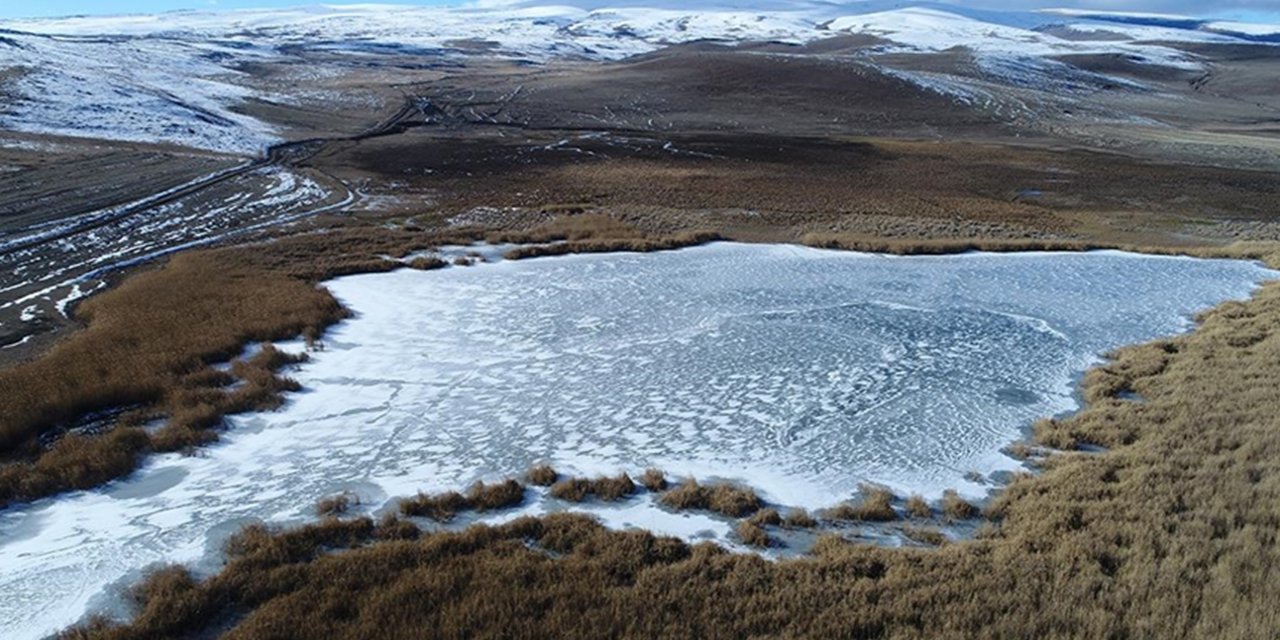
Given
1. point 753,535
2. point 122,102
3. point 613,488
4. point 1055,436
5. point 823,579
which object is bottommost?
point 613,488

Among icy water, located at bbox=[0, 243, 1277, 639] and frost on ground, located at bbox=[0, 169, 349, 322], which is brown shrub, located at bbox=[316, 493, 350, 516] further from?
frost on ground, located at bbox=[0, 169, 349, 322]

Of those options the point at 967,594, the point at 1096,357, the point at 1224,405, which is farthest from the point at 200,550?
the point at 1096,357

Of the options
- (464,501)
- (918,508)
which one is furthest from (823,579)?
(464,501)

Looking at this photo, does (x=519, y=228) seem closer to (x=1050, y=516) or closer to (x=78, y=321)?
(x=78, y=321)

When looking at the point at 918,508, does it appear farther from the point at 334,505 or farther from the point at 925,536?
the point at 334,505

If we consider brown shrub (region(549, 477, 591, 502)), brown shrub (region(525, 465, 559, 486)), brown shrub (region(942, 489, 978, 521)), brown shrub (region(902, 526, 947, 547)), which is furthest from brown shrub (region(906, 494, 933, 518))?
brown shrub (region(525, 465, 559, 486))

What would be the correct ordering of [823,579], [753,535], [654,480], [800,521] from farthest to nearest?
1. [654,480]
2. [800,521]
3. [753,535]
4. [823,579]
